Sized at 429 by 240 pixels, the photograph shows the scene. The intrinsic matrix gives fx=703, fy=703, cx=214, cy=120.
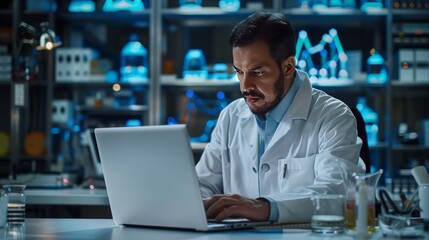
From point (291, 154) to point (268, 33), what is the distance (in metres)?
0.41

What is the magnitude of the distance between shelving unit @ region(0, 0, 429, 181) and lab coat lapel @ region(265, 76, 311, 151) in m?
2.69

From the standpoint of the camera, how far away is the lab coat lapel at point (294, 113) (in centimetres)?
234

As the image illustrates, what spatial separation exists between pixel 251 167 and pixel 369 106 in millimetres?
3174

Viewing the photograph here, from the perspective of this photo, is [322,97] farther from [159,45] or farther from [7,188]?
[159,45]

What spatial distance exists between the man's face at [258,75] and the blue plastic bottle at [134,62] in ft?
9.59

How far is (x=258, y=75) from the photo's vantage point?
7.48 feet

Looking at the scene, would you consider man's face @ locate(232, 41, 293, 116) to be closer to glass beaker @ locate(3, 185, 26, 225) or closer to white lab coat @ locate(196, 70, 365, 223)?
white lab coat @ locate(196, 70, 365, 223)

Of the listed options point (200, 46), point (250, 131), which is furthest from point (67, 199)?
point (200, 46)

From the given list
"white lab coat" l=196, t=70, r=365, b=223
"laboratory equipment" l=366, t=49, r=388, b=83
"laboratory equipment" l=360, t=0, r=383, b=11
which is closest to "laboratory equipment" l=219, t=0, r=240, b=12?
"laboratory equipment" l=360, t=0, r=383, b=11

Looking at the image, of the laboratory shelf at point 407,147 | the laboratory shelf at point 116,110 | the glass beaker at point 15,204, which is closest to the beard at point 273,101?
the glass beaker at point 15,204

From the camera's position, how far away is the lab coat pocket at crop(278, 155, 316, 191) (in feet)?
7.41

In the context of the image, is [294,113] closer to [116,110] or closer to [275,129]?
[275,129]

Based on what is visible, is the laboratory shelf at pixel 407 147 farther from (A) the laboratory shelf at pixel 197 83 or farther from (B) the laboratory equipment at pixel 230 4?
(B) the laboratory equipment at pixel 230 4

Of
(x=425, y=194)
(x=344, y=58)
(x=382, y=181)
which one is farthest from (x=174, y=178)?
(x=344, y=58)
